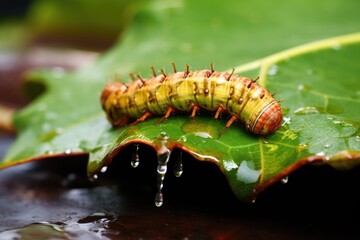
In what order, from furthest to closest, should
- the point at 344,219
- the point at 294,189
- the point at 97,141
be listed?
the point at 97,141, the point at 294,189, the point at 344,219

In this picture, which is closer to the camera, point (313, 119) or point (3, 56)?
point (313, 119)

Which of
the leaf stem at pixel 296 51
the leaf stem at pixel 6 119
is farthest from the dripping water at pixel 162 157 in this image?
the leaf stem at pixel 6 119

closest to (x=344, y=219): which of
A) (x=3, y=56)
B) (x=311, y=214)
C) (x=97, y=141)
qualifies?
(x=311, y=214)

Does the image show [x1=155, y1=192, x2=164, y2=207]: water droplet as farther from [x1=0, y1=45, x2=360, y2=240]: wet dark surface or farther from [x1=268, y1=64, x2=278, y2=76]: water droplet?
[x1=268, y1=64, x2=278, y2=76]: water droplet

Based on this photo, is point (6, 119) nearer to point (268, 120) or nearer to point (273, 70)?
point (273, 70)

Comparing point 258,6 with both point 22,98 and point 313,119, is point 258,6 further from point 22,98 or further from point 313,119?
point 22,98

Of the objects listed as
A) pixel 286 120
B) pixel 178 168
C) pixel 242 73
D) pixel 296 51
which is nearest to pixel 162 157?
pixel 178 168

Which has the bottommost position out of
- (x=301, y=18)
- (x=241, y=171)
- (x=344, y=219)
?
(x=344, y=219)
